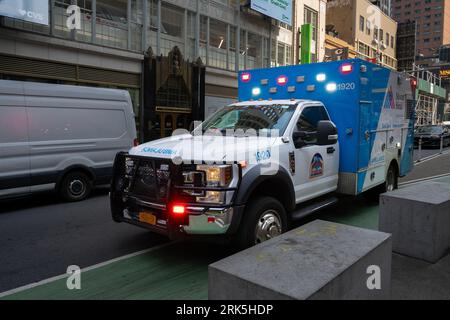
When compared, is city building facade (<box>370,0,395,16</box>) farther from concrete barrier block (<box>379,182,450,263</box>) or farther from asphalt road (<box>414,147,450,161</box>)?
concrete barrier block (<box>379,182,450,263</box>)

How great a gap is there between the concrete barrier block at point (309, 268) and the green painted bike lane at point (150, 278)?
1.21 meters

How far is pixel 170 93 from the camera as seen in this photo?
766 inches

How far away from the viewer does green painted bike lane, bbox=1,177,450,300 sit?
12.7 feet

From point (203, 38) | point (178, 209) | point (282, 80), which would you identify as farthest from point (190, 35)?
point (178, 209)

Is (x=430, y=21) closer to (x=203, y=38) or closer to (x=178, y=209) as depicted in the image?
(x=203, y=38)

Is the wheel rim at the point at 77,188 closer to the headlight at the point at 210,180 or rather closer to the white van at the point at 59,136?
the white van at the point at 59,136

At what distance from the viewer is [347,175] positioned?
21.4ft

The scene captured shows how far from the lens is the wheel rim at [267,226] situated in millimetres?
4633

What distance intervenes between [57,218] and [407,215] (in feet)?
19.0

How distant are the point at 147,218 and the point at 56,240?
197 cm

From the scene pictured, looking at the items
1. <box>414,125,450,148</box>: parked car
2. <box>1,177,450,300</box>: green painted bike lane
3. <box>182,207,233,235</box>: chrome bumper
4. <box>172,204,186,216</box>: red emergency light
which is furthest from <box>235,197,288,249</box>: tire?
<box>414,125,450,148</box>: parked car

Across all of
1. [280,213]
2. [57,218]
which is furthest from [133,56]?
[280,213]

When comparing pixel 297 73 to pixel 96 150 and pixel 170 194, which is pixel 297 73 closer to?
pixel 170 194
